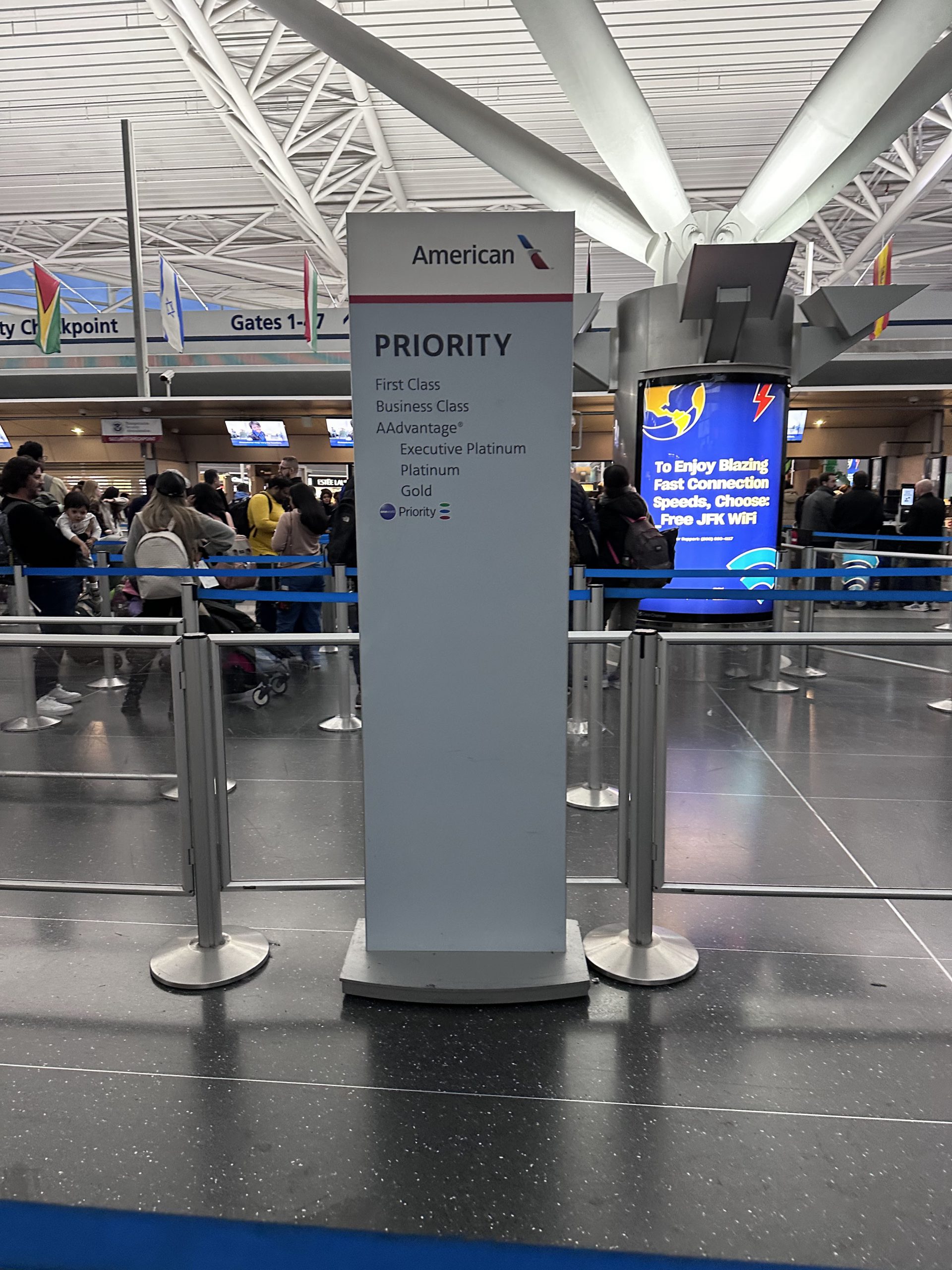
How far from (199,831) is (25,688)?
3.55 m

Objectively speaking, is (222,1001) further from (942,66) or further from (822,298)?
(942,66)

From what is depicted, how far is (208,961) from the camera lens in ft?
10.0

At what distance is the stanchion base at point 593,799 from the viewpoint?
4.46 meters

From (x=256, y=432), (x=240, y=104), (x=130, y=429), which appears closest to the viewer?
(x=240, y=104)

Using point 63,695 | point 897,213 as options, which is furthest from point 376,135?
point 63,695

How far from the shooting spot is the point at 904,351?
1650cm

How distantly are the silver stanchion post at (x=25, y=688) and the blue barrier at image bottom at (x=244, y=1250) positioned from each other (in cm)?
426

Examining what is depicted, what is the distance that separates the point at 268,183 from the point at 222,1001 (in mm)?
18121

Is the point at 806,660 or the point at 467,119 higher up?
the point at 467,119

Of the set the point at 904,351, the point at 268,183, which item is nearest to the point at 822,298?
the point at 904,351


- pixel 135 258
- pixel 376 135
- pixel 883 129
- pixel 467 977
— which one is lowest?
pixel 467 977

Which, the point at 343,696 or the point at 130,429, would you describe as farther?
the point at 130,429

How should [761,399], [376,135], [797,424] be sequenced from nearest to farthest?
[761,399]
[376,135]
[797,424]

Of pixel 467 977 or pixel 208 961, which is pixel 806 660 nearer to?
pixel 467 977
